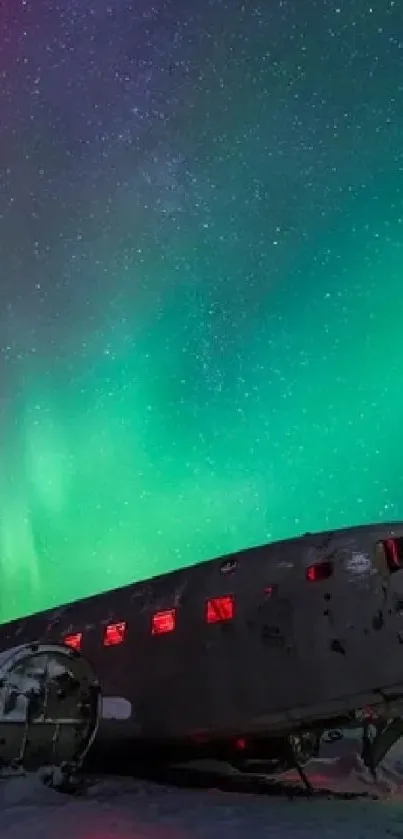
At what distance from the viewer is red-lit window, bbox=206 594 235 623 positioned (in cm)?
1636

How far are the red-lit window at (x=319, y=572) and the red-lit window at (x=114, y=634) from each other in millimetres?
6015

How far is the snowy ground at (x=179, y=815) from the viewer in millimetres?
10781

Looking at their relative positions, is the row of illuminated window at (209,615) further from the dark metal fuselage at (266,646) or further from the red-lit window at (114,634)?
the dark metal fuselage at (266,646)

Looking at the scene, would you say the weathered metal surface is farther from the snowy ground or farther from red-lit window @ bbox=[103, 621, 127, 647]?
red-lit window @ bbox=[103, 621, 127, 647]

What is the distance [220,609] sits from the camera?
16594 millimetres

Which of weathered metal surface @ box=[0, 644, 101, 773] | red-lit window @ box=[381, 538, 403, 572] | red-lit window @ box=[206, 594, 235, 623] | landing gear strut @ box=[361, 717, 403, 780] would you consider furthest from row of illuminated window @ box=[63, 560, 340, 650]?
landing gear strut @ box=[361, 717, 403, 780]

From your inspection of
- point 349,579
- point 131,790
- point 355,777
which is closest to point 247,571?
point 349,579

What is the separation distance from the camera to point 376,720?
14656 mm

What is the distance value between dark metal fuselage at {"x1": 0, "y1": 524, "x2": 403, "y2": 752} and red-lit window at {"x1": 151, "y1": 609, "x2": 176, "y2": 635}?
0.18 meters

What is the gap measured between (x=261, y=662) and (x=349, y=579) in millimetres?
2716

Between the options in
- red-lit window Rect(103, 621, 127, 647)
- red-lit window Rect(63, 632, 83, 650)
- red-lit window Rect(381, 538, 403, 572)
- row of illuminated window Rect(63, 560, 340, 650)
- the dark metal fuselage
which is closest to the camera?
the dark metal fuselage

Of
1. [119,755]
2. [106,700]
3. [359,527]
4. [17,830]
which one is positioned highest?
[359,527]

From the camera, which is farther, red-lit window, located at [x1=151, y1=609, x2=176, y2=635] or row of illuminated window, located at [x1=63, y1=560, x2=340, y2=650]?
red-lit window, located at [x1=151, y1=609, x2=176, y2=635]

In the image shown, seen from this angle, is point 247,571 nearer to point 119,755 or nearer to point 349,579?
point 349,579
